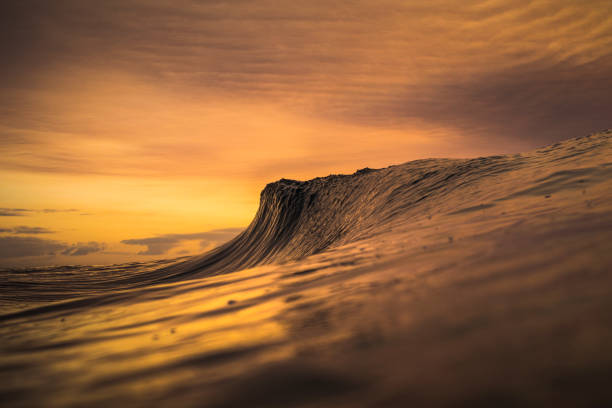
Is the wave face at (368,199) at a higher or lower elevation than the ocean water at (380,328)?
higher

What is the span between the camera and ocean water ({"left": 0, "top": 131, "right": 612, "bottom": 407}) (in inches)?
39.5

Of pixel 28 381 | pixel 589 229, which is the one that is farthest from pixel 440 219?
pixel 28 381

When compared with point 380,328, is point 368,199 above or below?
above

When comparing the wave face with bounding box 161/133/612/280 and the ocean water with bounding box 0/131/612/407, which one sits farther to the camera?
the wave face with bounding box 161/133/612/280

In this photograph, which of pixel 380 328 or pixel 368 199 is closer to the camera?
pixel 380 328

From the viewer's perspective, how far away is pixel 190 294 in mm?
2908

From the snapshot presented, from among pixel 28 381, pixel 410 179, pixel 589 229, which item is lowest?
pixel 28 381

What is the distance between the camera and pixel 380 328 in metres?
1.38

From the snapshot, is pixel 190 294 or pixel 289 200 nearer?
pixel 190 294

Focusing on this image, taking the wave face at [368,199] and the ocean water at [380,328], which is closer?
the ocean water at [380,328]

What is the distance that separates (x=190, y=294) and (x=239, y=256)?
7244 millimetres

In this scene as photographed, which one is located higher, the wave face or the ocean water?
the wave face

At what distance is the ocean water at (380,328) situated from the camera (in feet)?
3.29

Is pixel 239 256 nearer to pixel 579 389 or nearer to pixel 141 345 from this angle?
pixel 141 345
